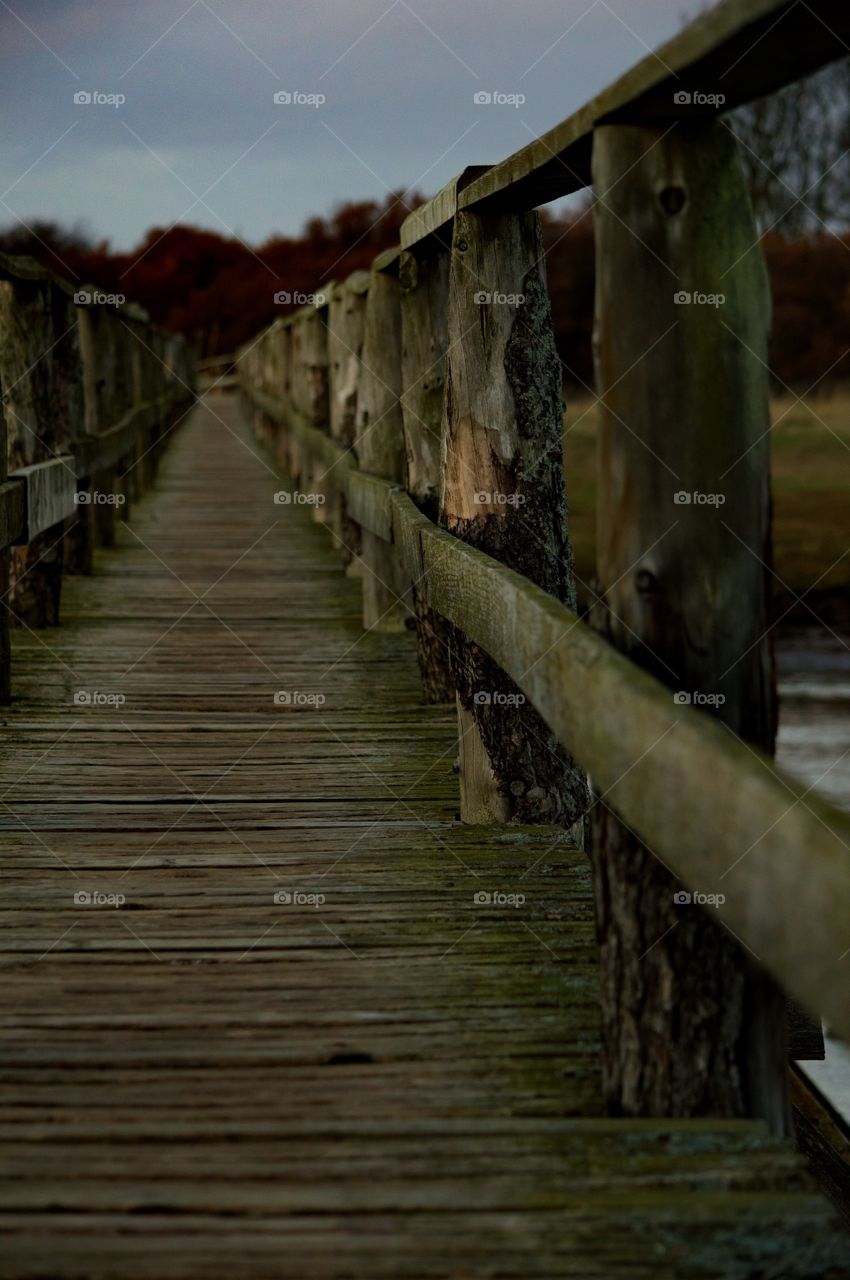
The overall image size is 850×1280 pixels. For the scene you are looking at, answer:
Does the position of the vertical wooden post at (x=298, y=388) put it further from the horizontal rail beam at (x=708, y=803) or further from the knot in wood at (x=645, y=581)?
the knot in wood at (x=645, y=581)

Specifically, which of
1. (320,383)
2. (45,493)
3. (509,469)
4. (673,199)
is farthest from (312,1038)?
(320,383)

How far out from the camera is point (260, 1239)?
2131mm

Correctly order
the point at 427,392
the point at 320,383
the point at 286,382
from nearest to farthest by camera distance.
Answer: the point at 427,392 < the point at 320,383 < the point at 286,382

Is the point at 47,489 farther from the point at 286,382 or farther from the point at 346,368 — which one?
the point at 286,382

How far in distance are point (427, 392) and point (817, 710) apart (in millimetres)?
16467

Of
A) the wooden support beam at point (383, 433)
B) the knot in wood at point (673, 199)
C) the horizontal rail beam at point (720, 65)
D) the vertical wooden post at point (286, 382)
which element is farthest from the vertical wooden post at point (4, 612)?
the vertical wooden post at point (286, 382)

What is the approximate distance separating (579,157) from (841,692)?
20.3 metres

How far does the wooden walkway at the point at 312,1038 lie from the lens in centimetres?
215

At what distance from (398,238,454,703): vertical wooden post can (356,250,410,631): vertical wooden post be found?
1001 mm

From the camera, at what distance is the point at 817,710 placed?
70.1 feet

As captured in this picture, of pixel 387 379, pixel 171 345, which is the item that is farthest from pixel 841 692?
pixel 387 379

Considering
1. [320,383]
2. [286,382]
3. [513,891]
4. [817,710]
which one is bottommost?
[817,710]

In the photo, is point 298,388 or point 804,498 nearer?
point 298,388

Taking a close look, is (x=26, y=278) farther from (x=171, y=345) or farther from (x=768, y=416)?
(x=171, y=345)
